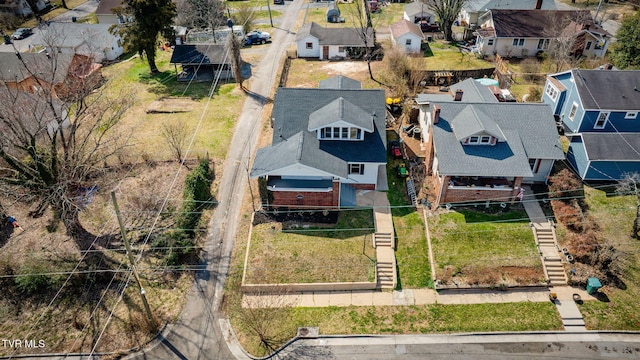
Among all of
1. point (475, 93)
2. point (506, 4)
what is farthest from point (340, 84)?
point (506, 4)

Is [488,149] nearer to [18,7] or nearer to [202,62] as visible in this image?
Result: [202,62]

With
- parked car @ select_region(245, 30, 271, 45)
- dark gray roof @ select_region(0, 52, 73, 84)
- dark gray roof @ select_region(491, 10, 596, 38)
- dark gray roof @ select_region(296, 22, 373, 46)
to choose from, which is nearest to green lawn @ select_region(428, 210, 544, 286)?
dark gray roof @ select_region(296, 22, 373, 46)

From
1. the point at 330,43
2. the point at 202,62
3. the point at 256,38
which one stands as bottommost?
the point at 256,38

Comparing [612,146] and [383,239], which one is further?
[612,146]

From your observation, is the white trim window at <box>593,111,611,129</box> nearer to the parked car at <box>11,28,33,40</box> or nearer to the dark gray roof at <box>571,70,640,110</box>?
the dark gray roof at <box>571,70,640,110</box>

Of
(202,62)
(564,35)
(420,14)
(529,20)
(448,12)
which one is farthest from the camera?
(420,14)

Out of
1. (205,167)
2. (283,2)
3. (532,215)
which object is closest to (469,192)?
(532,215)

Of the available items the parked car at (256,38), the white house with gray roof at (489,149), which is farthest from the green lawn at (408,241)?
the parked car at (256,38)
